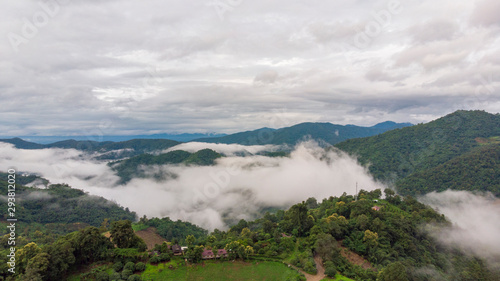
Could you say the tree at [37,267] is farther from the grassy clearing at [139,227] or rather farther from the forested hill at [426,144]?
the forested hill at [426,144]

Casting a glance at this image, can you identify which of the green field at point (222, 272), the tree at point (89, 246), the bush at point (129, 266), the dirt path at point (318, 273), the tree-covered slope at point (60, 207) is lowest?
the tree-covered slope at point (60, 207)

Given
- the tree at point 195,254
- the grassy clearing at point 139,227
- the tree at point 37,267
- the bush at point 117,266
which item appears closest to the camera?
the tree at point 37,267

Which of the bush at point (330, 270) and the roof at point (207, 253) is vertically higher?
the roof at point (207, 253)

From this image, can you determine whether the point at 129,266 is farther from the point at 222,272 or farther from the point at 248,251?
the point at 248,251

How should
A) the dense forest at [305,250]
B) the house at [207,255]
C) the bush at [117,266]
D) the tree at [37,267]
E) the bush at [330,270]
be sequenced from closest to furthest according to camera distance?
the tree at [37,267]
the dense forest at [305,250]
the bush at [117,266]
the bush at [330,270]
the house at [207,255]

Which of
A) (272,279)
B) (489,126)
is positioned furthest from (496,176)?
(272,279)

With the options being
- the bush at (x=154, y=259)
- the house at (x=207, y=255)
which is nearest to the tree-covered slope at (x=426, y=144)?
the house at (x=207, y=255)

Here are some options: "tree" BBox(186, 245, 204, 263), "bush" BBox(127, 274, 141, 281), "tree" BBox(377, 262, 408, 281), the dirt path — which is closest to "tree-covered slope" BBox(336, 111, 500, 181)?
the dirt path

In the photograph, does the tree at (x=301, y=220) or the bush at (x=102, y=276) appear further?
the tree at (x=301, y=220)
